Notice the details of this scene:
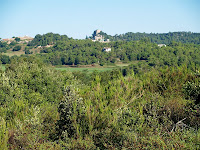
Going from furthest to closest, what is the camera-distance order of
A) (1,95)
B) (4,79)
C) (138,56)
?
(138,56) → (4,79) → (1,95)

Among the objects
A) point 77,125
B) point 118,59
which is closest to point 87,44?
point 118,59

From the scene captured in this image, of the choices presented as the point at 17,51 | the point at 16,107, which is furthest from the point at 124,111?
the point at 17,51

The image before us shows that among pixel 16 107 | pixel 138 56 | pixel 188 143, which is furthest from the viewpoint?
pixel 138 56

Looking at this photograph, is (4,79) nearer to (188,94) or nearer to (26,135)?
(26,135)

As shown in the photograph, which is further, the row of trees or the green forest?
the green forest

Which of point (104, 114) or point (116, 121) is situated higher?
point (116, 121)

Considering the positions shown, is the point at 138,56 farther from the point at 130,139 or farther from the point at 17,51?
the point at 130,139

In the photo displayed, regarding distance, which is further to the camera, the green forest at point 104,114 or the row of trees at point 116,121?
the green forest at point 104,114

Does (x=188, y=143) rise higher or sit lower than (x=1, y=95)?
higher

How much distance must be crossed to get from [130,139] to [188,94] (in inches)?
219

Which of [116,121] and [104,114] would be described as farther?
[104,114]

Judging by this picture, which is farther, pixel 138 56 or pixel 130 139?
pixel 138 56

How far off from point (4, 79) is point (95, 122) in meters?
11.6

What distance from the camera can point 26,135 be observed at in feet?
31.8
